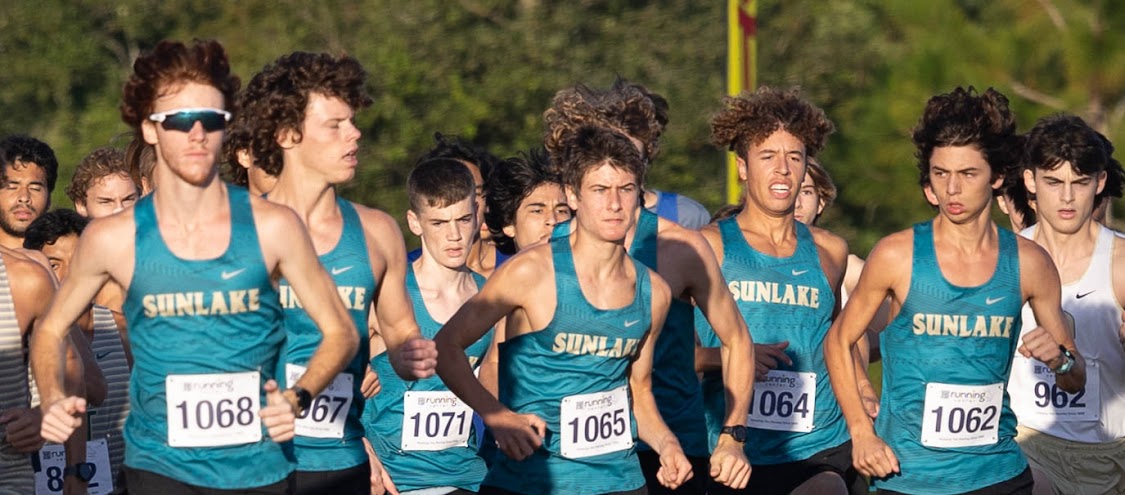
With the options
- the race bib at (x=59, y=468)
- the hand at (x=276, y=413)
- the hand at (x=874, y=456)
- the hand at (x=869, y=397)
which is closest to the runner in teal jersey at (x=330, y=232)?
the hand at (x=276, y=413)

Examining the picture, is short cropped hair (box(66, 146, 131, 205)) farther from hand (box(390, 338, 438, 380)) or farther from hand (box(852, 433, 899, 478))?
hand (box(852, 433, 899, 478))

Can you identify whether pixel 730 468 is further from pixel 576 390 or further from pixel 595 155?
pixel 595 155

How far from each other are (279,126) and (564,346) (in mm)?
1271

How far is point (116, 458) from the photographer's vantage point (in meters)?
8.51

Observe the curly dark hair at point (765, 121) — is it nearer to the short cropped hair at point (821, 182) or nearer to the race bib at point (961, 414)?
the short cropped hair at point (821, 182)

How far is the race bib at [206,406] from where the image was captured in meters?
5.43

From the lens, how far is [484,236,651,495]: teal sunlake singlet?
6.55 metres

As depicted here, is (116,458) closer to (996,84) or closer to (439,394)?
(439,394)

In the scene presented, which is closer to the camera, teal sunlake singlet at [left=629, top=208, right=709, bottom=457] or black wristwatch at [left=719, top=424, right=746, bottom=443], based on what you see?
black wristwatch at [left=719, top=424, right=746, bottom=443]

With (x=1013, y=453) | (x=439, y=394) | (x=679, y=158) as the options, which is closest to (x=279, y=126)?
(x=439, y=394)

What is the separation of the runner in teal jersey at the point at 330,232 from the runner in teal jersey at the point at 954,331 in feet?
6.22

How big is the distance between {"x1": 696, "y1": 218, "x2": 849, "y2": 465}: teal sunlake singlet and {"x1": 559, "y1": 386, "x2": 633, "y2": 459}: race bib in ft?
4.27

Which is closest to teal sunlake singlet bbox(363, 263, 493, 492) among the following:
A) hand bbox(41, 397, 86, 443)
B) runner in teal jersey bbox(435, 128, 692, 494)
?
runner in teal jersey bbox(435, 128, 692, 494)

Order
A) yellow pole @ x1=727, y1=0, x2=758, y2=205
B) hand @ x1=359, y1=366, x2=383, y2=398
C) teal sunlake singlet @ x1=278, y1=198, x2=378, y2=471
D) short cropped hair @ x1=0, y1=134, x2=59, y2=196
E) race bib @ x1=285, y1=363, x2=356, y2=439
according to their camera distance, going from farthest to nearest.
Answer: yellow pole @ x1=727, y1=0, x2=758, y2=205, short cropped hair @ x1=0, y1=134, x2=59, y2=196, hand @ x1=359, y1=366, x2=383, y2=398, race bib @ x1=285, y1=363, x2=356, y2=439, teal sunlake singlet @ x1=278, y1=198, x2=378, y2=471
